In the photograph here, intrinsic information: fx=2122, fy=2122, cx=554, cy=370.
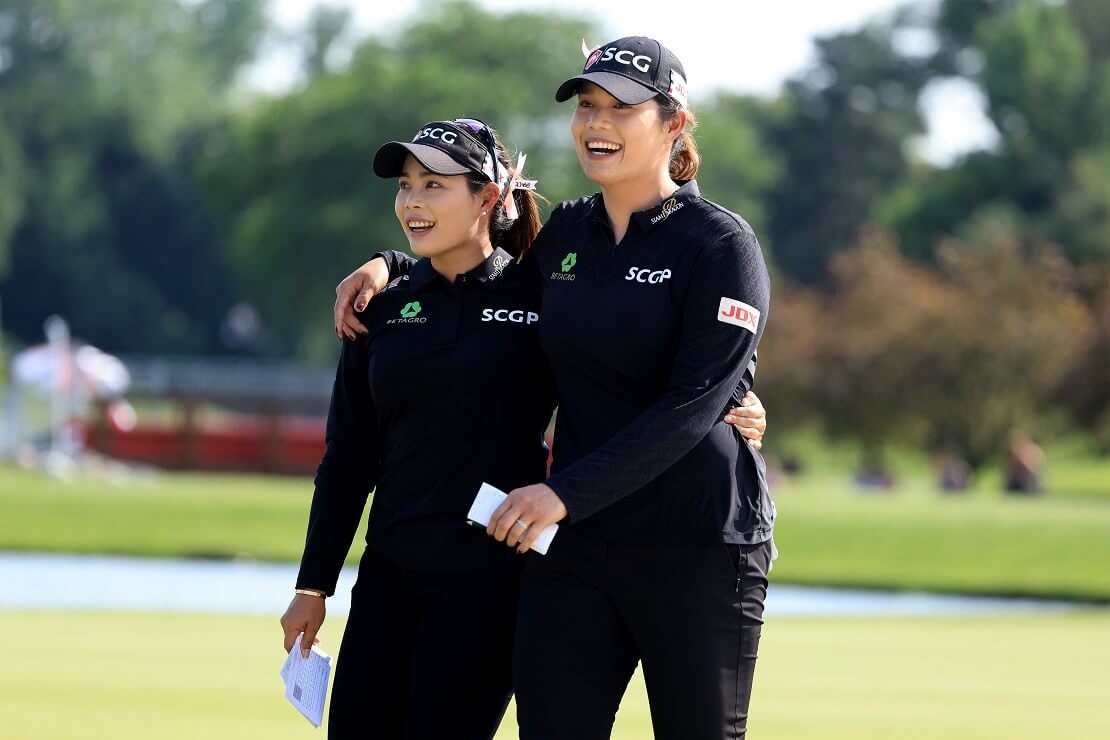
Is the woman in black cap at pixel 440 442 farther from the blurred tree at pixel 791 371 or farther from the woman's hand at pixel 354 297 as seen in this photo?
the blurred tree at pixel 791 371

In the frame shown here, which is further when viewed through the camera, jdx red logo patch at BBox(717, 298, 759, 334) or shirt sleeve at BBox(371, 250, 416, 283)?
shirt sleeve at BBox(371, 250, 416, 283)

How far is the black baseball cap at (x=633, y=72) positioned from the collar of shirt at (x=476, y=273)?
0.66 m

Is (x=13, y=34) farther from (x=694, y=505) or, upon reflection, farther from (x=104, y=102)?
(x=694, y=505)

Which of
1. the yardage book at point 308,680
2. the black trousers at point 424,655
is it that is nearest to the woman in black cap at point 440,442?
the black trousers at point 424,655

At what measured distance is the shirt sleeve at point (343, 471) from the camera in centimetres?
571

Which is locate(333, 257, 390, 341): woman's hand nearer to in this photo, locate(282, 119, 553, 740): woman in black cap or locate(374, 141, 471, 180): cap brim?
locate(282, 119, 553, 740): woman in black cap

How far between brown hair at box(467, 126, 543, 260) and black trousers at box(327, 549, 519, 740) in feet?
3.03

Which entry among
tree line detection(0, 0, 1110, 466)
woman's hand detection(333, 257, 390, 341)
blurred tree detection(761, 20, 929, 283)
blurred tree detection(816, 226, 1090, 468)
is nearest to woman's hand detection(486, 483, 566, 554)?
woman's hand detection(333, 257, 390, 341)

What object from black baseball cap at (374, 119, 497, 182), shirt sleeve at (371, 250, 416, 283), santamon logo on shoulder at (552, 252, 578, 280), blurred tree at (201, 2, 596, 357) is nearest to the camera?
santamon logo on shoulder at (552, 252, 578, 280)

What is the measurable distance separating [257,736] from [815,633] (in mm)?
6232

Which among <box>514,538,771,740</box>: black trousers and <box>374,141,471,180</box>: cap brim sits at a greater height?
<box>374,141,471,180</box>: cap brim

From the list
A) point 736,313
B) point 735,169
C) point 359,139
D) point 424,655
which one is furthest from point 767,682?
point 735,169

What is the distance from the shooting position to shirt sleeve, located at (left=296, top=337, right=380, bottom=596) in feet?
18.7

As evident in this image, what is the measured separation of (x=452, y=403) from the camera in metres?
5.49
